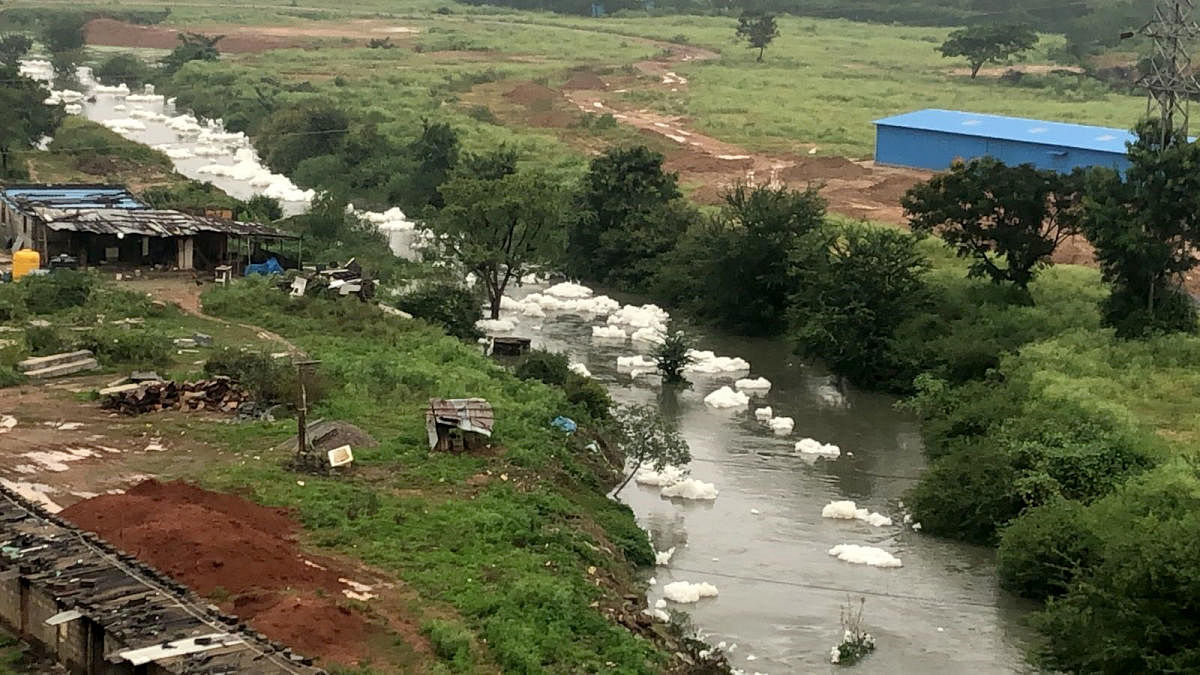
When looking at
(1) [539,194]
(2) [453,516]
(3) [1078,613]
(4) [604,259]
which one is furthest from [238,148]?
(3) [1078,613]

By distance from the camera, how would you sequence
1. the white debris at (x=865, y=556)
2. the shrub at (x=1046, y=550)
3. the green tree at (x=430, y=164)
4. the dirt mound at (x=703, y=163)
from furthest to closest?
the dirt mound at (x=703, y=163), the green tree at (x=430, y=164), the white debris at (x=865, y=556), the shrub at (x=1046, y=550)

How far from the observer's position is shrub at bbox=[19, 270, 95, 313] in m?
27.6

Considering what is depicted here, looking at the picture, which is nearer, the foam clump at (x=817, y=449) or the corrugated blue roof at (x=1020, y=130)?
the foam clump at (x=817, y=449)

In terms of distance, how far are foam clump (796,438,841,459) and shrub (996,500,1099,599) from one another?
5504 millimetres

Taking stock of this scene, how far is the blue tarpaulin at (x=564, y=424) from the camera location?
23453 mm

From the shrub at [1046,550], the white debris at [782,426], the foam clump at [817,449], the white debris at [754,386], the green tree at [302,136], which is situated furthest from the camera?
the green tree at [302,136]

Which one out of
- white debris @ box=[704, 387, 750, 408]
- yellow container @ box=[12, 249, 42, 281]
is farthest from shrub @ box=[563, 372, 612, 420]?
yellow container @ box=[12, 249, 42, 281]

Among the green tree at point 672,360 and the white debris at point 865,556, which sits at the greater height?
the green tree at point 672,360

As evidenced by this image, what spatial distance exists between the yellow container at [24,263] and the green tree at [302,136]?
21493 millimetres

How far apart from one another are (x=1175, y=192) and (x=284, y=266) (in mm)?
17118

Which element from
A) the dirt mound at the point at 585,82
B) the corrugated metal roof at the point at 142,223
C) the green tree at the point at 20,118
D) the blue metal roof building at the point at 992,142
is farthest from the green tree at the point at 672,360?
the dirt mound at the point at 585,82

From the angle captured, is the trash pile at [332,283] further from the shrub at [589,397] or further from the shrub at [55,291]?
the shrub at [589,397]

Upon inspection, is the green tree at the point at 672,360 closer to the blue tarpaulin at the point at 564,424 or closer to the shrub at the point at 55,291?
the blue tarpaulin at the point at 564,424

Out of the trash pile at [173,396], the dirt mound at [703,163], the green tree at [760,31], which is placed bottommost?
the trash pile at [173,396]
